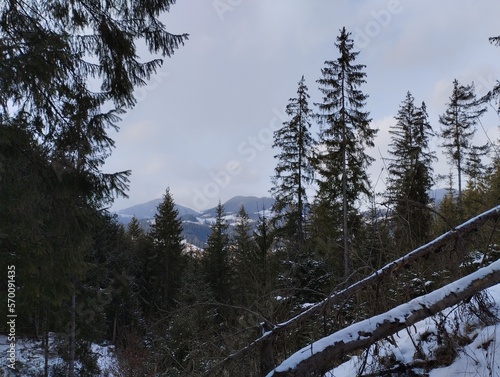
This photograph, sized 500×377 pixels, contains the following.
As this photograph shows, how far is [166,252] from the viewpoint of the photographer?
1177 inches

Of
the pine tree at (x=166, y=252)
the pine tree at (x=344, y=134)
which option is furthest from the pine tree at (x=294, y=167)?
the pine tree at (x=166, y=252)

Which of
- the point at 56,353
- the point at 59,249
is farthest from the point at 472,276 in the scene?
the point at 56,353

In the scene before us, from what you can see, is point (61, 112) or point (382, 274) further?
point (61, 112)

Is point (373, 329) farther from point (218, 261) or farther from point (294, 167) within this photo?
point (218, 261)

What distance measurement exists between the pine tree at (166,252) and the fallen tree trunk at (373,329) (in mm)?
29179

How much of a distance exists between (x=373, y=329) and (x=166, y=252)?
29.5 metres

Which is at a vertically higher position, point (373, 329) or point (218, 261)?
point (373, 329)

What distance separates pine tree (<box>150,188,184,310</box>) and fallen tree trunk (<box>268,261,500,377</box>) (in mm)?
29179

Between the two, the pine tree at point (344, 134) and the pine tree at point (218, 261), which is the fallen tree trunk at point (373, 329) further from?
the pine tree at point (218, 261)

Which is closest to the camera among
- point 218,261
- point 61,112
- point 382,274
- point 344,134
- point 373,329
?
point 373,329

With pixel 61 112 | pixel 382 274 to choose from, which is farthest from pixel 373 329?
pixel 61 112

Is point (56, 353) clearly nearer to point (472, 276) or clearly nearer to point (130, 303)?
point (130, 303)

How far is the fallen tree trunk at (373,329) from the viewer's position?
71.1 inches

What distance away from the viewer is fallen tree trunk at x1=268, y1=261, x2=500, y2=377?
181 cm
